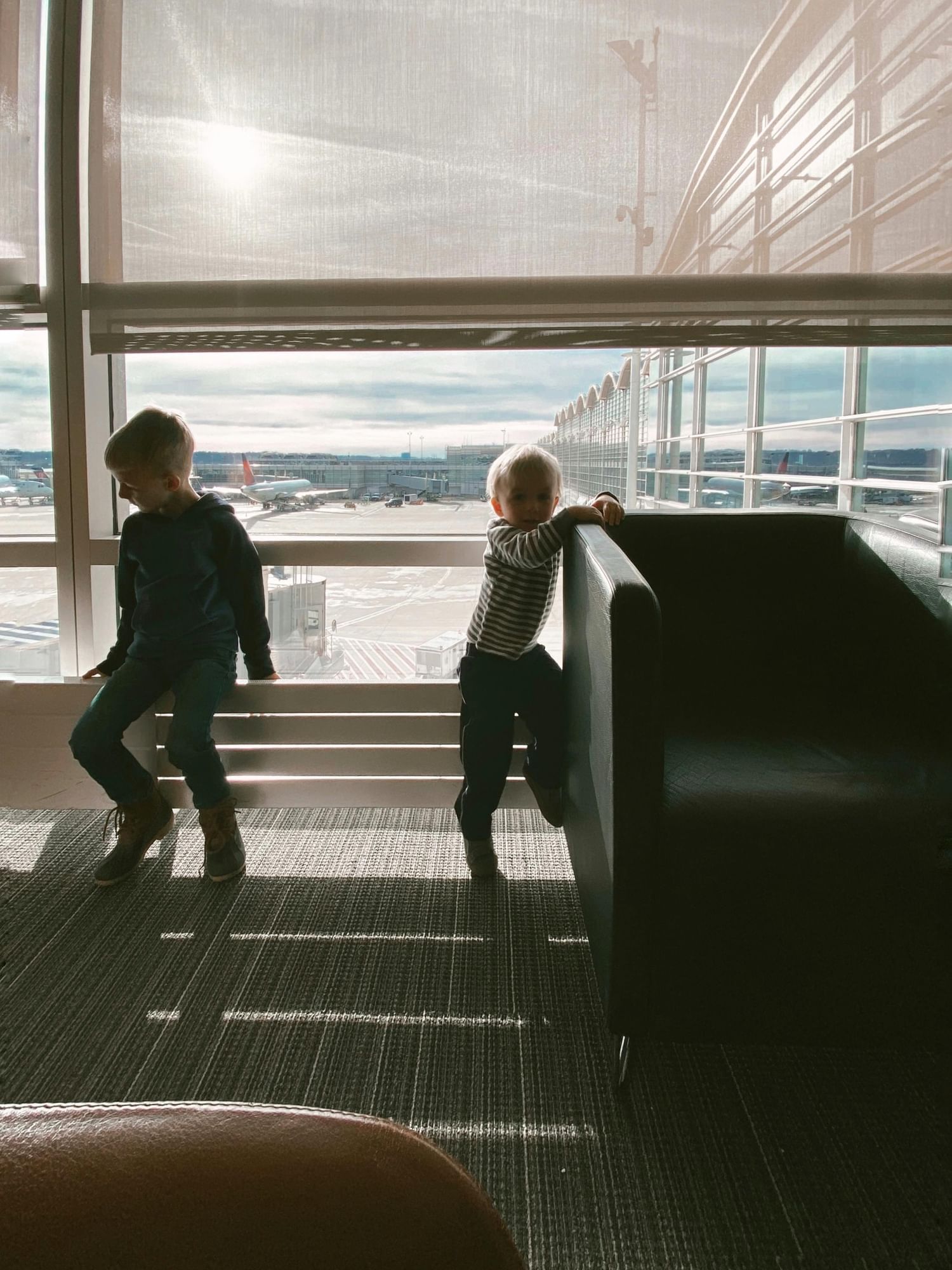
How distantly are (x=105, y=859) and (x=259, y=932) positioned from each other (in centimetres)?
56

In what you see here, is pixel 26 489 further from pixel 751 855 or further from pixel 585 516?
pixel 751 855

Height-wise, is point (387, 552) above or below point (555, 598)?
above

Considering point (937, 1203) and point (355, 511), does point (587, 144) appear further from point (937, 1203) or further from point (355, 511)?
point (937, 1203)

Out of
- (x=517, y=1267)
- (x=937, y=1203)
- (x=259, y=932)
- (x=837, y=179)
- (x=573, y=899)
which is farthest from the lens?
(x=837, y=179)

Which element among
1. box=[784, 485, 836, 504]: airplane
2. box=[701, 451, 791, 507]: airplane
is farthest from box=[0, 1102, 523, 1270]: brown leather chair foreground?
box=[784, 485, 836, 504]: airplane

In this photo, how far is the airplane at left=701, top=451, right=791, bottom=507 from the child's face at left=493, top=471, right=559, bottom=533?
3.76 feet

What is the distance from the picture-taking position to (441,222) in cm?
260

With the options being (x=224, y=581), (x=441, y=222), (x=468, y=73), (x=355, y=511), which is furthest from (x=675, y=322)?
(x=224, y=581)

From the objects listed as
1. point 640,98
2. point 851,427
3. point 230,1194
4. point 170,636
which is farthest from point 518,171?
point 230,1194

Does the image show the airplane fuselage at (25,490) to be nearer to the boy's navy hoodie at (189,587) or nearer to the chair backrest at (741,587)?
the boy's navy hoodie at (189,587)

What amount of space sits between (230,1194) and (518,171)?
2670 millimetres

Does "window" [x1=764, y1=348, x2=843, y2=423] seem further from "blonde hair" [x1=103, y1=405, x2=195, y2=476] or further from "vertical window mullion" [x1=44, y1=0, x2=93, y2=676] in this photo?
"vertical window mullion" [x1=44, y1=0, x2=93, y2=676]

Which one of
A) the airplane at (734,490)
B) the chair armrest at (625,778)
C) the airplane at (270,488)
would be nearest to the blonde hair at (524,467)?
the chair armrest at (625,778)

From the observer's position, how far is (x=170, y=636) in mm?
2445
